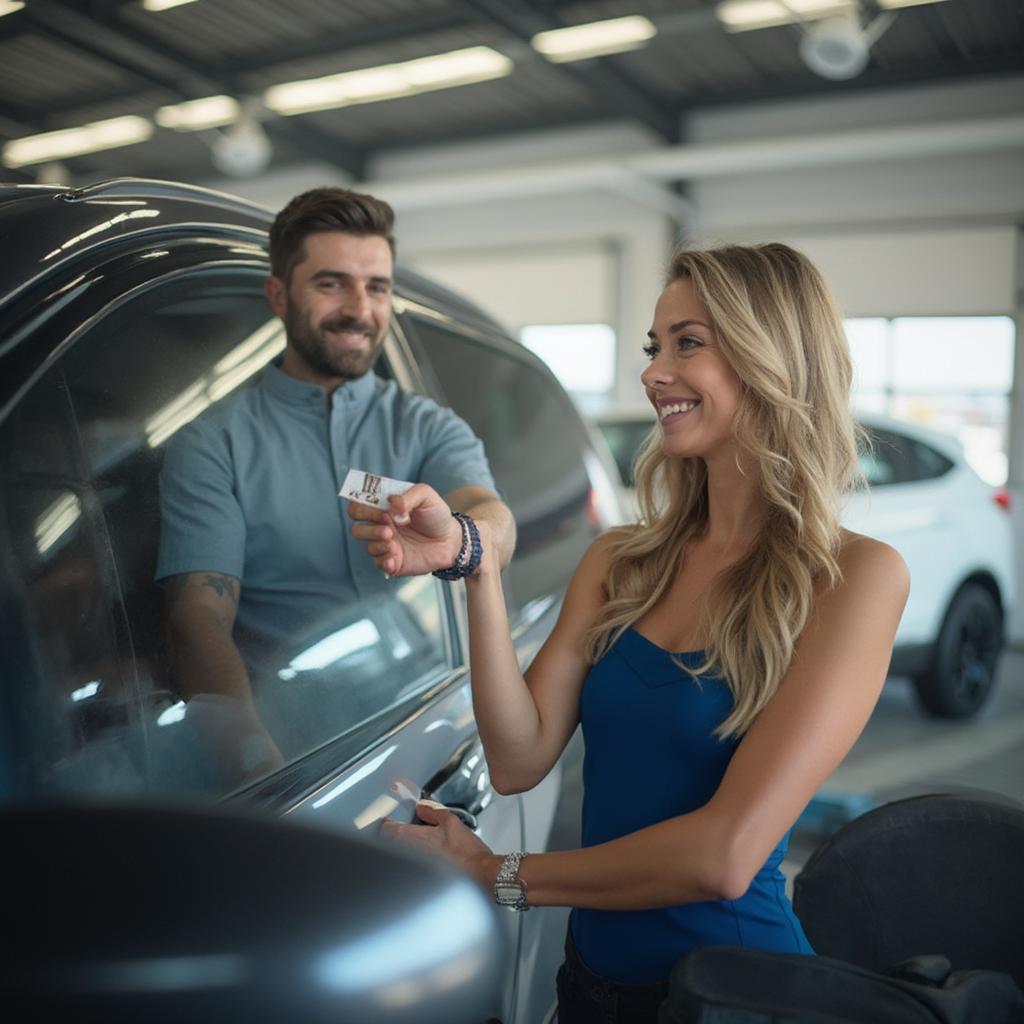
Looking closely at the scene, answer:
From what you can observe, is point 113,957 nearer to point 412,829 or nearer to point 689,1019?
point 689,1019

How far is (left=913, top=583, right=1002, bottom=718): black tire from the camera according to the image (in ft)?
18.7

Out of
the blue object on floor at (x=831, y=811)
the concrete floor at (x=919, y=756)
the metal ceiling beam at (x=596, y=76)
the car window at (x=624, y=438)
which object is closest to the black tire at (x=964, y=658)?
the concrete floor at (x=919, y=756)

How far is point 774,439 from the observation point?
158cm

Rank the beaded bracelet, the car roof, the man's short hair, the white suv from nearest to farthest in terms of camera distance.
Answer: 1. the car roof
2. the beaded bracelet
3. the man's short hair
4. the white suv

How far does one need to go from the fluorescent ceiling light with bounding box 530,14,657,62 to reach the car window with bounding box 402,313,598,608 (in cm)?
608

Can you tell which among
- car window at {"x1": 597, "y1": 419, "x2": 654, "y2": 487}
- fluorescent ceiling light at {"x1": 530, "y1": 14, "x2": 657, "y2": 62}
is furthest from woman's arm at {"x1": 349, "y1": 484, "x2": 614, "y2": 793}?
fluorescent ceiling light at {"x1": 530, "y1": 14, "x2": 657, "y2": 62}

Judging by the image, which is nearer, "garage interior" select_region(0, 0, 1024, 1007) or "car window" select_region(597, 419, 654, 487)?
"car window" select_region(597, 419, 654, 487)

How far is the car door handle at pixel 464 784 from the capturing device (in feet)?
4.76

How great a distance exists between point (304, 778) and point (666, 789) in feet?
1.51

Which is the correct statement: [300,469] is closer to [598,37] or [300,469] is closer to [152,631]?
[152,631]

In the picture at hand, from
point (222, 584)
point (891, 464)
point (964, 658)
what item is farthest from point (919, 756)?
point (222, 584)

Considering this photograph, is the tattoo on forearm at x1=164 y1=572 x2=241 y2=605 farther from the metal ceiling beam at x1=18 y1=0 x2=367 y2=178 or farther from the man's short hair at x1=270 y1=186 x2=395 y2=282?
the metal ceiling beam at x1=18 y1=0 x2=367 y2=178

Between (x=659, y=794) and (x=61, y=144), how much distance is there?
1.14 m

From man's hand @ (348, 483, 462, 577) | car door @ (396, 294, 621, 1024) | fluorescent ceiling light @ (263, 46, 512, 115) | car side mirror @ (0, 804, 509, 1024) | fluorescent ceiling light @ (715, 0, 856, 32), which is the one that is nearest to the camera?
car side mirror @ (0, 804, 509, 1024)
